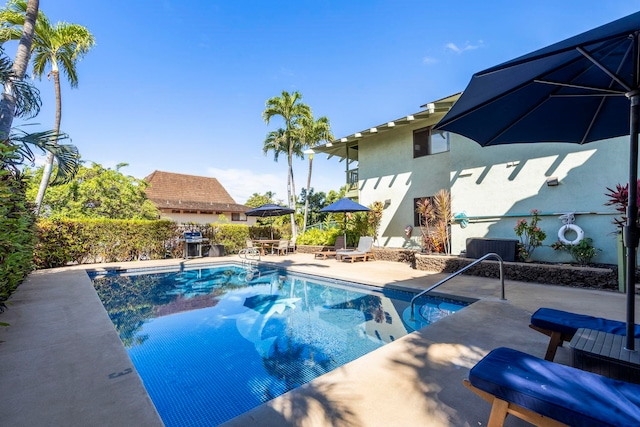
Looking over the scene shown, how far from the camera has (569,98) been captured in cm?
352

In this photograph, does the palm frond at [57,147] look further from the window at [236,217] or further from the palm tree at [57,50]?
the window at [236,217]

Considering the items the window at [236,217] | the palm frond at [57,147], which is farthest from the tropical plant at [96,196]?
the window at [236,217]

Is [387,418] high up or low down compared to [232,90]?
down

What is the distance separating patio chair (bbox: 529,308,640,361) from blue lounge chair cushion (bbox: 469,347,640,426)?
1.16 m

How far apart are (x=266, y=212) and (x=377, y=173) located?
6.32 m

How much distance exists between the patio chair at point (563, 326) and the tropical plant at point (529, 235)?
5833mm

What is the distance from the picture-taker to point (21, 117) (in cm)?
638

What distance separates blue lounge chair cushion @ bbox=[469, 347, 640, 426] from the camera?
4.85ft

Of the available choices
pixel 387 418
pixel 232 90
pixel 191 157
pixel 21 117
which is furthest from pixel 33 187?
pixel 387 418

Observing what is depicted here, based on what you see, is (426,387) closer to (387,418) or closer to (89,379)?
(387,418)

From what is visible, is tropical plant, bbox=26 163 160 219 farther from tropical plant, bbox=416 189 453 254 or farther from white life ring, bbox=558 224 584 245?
white life ring, bbox=558 224 584 245

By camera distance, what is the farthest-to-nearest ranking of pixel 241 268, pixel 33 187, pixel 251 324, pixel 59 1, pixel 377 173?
1. pixel 33 187
2. pixel 377 173
3. pixel 241 268
4. pixel 59 1
5. pixel 251 324

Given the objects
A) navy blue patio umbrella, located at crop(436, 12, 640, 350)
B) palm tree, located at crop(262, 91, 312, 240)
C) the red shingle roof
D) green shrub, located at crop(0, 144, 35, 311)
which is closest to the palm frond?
green shrub, located at crop(0, 144, 35, 311)

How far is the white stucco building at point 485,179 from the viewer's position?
736 centimetres
